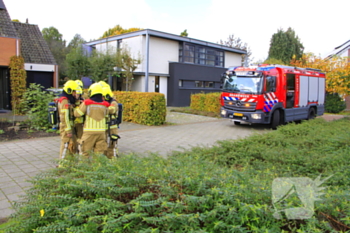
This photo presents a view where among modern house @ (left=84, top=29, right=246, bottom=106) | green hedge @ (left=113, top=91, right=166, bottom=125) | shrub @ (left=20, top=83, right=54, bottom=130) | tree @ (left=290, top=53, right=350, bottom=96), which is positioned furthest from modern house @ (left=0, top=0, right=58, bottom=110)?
tree @ (left=290, top=53, right=350, bottom=96)

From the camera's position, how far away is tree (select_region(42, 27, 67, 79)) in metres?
42.7

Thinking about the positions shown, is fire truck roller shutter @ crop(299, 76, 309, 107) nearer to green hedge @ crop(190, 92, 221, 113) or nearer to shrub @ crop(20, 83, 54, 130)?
green hedge @ crop(190, 92, 221, 113)

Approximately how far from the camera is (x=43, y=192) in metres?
2.92

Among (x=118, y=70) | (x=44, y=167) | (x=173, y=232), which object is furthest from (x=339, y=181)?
(x=118, y=70)

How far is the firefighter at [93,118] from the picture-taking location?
5242 mm

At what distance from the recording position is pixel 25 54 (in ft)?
59.9

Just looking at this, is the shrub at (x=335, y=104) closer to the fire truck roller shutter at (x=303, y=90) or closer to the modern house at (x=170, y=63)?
the modern house at (x=170, y=63)

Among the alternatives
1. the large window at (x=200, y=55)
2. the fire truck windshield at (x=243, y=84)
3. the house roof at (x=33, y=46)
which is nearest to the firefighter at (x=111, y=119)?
the fire truck windshield at (x=243, y=84)

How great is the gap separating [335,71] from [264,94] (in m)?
10.6

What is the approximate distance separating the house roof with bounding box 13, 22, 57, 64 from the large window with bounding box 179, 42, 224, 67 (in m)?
10.9

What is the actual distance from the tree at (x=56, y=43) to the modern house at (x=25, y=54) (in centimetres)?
2007

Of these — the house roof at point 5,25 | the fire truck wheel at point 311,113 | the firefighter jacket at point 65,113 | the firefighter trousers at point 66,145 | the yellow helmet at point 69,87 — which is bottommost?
the firefighter trousers at point 66,145

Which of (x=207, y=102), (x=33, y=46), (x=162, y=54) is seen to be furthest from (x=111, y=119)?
(x=162, y=54)

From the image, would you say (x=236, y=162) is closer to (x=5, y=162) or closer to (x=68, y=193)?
(x=68, y=193)
